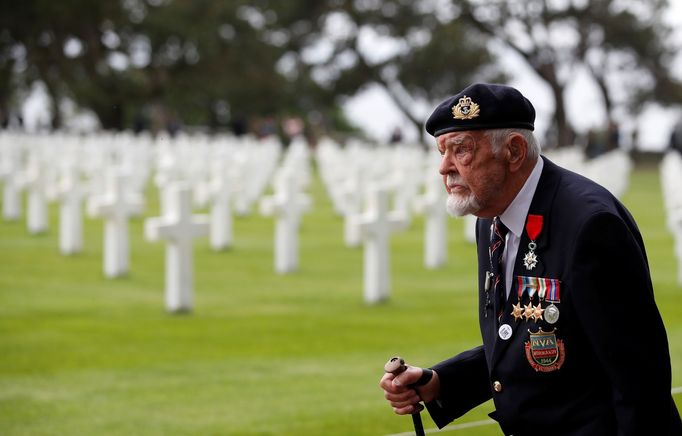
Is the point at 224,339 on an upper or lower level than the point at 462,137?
lower

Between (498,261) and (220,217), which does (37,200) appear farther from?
(498,261)

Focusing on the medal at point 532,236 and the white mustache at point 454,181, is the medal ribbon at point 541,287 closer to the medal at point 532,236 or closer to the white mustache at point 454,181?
the medal at point 532,236

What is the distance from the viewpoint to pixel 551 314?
115 inches

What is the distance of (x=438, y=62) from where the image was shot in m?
46.5

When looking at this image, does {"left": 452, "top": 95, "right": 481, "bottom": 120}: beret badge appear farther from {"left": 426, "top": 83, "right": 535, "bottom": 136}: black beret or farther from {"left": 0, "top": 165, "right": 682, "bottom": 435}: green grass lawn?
{"left": 0, "top": 165, "right": 682, "bottom": 435}: green grass lawn

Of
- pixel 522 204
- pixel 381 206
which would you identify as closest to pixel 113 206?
pixel 381 206

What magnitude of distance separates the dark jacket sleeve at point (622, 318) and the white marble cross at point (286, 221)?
1012cm

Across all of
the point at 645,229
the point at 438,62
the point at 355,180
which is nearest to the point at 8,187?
the point at 355,180

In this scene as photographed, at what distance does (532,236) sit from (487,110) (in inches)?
13.5

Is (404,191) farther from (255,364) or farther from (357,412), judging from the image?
(357,412)

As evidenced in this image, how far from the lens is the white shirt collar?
120 inches

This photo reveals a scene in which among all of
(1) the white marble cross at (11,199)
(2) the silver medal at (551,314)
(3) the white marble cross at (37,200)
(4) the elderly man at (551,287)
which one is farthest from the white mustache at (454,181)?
(1) the white marble cross at (11,199)

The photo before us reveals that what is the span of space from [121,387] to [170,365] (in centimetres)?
74

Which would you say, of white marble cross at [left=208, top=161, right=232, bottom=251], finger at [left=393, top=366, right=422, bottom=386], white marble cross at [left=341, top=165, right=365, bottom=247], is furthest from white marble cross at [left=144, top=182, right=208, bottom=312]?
finger at [left=393, top=366, right=422, bottom=386]
